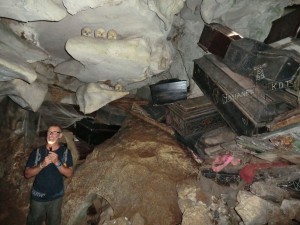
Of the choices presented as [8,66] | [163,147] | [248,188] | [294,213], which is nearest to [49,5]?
[8,66]

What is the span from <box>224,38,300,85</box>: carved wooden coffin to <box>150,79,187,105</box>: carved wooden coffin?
1.54 metres

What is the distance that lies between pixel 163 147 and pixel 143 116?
152 centimetres

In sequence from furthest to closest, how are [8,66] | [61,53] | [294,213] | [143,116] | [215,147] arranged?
[143,116], [61,53], [215,147], [8,66], [294,213]

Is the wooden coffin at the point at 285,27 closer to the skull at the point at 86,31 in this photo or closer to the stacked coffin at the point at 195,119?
the stacked coffin at the point at 195,119

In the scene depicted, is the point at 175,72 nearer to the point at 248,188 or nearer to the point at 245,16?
the point at 245,16

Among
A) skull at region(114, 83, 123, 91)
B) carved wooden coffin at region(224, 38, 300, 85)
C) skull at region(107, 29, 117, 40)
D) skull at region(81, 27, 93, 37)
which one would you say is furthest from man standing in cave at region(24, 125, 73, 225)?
carved wooden coffin at region(224, 38, 300, 85)

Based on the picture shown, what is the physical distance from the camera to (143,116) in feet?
23.8

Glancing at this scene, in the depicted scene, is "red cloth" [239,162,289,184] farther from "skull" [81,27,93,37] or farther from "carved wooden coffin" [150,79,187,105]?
"skull" [81,27,93,37]

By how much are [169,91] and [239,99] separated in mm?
2375

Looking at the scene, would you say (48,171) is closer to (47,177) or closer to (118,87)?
(47,177)

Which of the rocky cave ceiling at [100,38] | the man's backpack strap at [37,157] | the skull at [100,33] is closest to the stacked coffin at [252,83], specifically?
the rocky cave ceiling at [100,38]

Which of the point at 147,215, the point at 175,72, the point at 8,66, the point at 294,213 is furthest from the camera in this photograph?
the point at 175,72

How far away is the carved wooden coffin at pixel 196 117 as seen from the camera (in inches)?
233

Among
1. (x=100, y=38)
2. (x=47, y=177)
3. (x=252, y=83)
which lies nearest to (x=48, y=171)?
(x=47, y=177)
